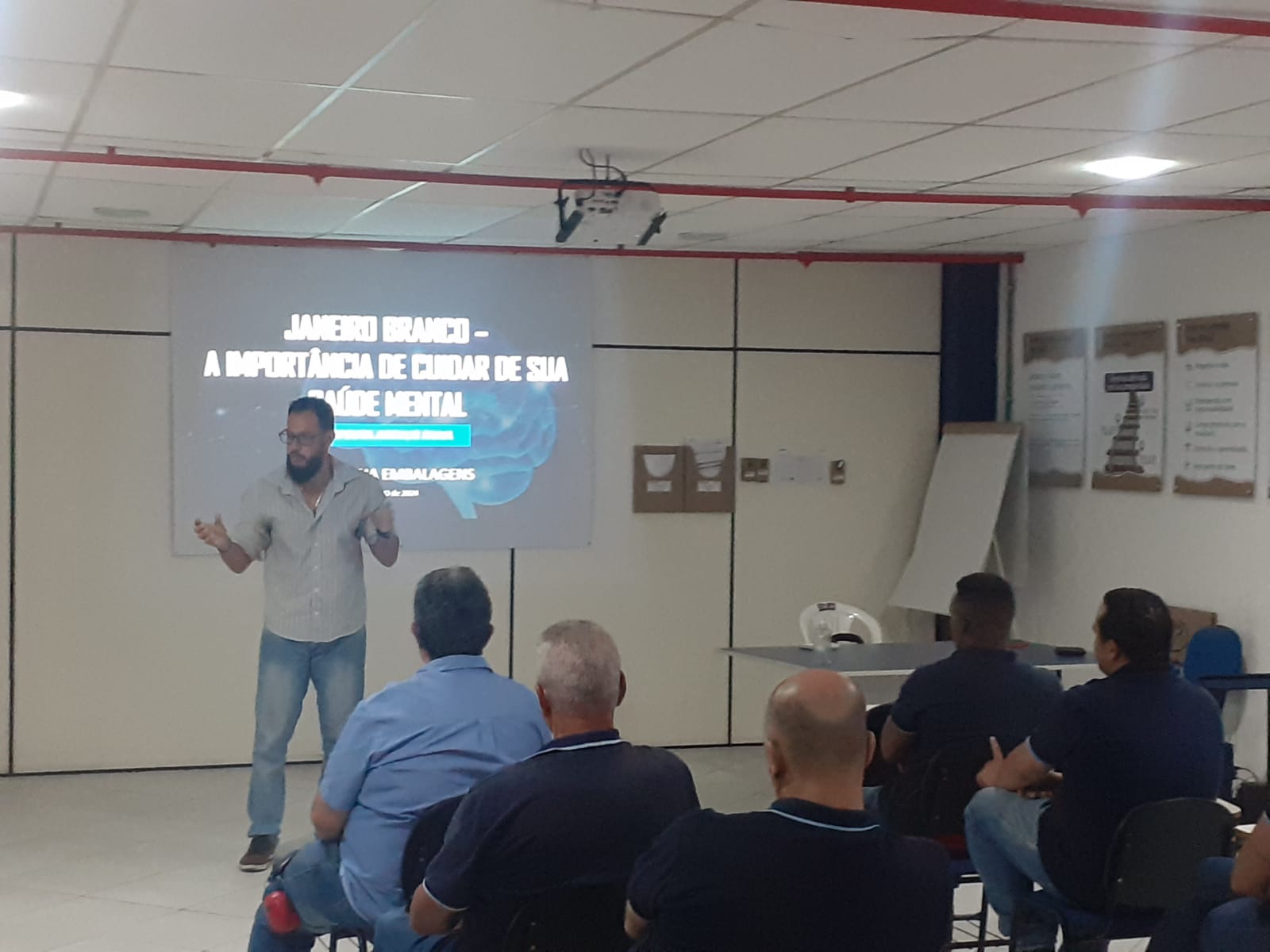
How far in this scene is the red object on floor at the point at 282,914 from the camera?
3.18m

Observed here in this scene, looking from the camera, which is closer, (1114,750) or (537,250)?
(1114,750)

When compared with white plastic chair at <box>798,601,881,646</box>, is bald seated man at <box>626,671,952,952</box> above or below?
above

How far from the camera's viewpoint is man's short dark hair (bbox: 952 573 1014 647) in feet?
12.5

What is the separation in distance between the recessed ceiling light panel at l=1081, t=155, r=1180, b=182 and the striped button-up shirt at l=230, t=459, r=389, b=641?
289cm

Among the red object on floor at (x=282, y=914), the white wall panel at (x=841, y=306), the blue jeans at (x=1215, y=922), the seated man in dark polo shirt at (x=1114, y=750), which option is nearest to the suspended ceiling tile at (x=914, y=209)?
the white wall panel at (x=841, y=306)

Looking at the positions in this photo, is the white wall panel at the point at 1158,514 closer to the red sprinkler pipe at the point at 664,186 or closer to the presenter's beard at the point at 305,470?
the red sprinkler pipe at the point at 664,186

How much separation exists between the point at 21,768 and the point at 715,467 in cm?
374

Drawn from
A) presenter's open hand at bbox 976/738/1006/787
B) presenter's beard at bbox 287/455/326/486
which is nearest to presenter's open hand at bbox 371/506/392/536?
presenter's beard at bbox 287/455/326/486

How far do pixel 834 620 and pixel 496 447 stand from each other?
1997 millimetres

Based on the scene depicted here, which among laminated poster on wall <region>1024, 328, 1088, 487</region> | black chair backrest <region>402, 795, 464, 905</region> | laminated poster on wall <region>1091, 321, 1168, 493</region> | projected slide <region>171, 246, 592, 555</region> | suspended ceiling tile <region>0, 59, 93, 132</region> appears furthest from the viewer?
laminated poster on wall <region>1024, 328, 1088, 487</region>

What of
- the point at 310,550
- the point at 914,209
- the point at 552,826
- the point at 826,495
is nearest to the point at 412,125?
the point at 310,550

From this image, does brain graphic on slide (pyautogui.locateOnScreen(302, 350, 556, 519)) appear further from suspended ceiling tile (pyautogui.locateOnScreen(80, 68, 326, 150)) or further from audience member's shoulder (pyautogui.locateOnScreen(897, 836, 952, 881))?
audience member's shoulder (pyautogui.locateOnScreen(897, 836, 952, 881))

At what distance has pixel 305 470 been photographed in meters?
5.22

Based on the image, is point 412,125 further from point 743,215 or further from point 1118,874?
point 1118,874
